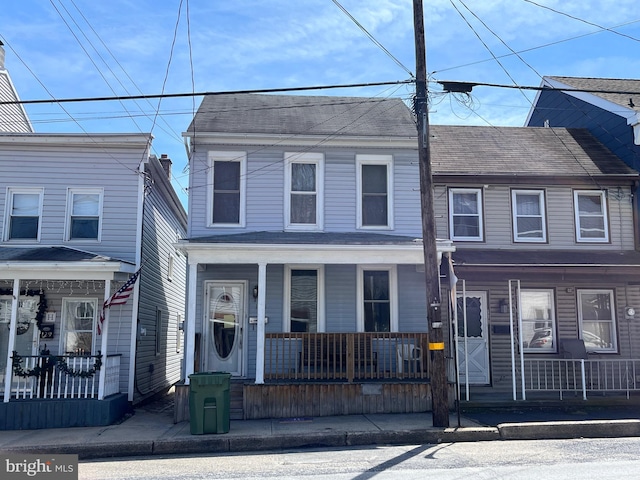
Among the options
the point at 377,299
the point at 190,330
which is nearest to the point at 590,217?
the point at 377,299

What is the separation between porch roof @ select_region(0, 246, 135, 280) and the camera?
10766 millimetres

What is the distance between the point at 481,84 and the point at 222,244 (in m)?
5.53

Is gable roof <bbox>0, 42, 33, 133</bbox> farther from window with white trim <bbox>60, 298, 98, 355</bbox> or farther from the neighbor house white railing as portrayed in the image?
the neighbor house white railing

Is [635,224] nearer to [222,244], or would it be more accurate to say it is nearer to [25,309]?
[222,244]

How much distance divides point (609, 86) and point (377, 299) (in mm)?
10131

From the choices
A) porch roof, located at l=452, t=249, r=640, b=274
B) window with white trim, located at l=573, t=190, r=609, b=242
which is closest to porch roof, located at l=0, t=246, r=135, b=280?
porch roof, located at l=452, t=249, r=640, b=274

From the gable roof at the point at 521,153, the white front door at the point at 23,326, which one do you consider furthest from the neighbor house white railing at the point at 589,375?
the white front door at the point at 23,326

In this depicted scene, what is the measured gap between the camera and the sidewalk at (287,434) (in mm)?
8695

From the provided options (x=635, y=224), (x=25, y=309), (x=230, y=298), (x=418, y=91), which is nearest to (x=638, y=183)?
(x=635, y=224)

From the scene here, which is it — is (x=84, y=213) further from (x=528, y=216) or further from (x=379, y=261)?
(x=528, y=216)

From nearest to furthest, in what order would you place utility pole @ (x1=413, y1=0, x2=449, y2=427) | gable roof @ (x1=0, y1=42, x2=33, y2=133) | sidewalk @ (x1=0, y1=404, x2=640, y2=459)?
sidewalk @ (x1=0, y1=404, x2=640, y2=459) → utility pole @ (x1=413, y1=0, x2=449, y2=427) → gable roof @ (x1=0, y1=42, x2=33, y2=133)

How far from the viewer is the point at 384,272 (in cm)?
1296

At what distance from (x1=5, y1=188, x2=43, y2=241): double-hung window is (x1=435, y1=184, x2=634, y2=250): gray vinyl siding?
29.4 ft

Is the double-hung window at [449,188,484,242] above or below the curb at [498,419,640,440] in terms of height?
above
